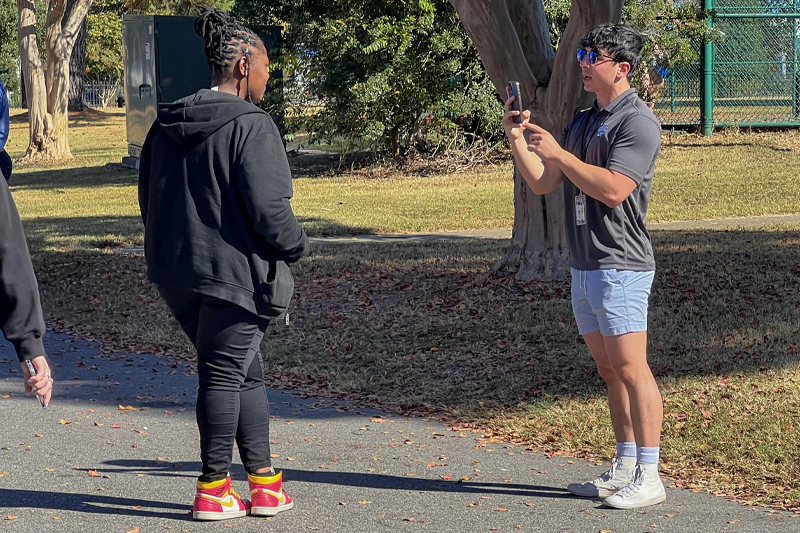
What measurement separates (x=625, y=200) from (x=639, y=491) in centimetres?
122

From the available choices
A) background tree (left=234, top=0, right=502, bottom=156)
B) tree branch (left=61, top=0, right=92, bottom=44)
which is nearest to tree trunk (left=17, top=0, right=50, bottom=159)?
tree branch (left=61, top=0, right=92, bottom=44)

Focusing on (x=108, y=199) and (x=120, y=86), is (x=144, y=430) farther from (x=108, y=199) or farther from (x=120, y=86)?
(x=120, y=86)

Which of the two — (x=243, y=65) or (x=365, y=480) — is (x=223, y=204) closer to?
(x=243, y=65)

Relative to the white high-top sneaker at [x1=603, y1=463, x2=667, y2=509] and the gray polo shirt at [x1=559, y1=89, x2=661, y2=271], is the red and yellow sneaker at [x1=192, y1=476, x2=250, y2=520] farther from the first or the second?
the gray polo shirt at [x1=559, y1=89, x2=661, y2=271]

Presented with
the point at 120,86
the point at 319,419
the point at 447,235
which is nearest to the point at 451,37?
the point at 447,235

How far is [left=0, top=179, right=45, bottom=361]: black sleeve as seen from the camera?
2.82m

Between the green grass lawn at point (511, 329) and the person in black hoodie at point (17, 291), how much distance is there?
10.1ft

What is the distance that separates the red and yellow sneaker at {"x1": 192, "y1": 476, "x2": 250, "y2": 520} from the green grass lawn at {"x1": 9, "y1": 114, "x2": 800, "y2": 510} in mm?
1819

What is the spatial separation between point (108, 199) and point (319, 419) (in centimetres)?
1227

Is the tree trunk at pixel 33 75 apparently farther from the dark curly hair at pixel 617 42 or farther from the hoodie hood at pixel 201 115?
the dark curly hair at pixel 617 42

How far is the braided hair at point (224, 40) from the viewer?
396 cm

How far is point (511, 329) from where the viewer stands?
7.56 metres

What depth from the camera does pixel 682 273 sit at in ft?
28.6

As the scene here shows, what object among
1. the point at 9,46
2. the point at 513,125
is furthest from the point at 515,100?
the point at 9,46
